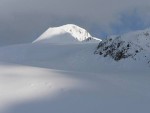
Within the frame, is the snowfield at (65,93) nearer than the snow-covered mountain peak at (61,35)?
Yes

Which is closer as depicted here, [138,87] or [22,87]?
[22,87]

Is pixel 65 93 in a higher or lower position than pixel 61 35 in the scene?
lower

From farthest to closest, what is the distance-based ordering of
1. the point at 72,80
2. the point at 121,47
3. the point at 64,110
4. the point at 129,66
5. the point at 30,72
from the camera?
the point at 121,47 → the point at 129,66 → the point at 30,72 → the point at 72,80 → the point at 64,110

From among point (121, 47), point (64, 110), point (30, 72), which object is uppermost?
point (121, 47)

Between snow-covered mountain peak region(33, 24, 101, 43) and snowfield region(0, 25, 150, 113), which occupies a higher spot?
snow-covered mountain peak region(33, 24, 101, 43)

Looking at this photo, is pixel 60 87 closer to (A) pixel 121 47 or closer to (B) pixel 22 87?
(B) pixel 22 87

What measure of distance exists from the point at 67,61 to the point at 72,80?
746 inches

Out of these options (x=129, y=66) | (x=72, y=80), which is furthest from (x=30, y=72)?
(x=129, y=66)

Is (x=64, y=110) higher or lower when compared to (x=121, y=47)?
lower

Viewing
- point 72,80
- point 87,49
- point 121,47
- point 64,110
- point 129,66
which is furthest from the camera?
point 87,49

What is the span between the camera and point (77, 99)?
7.33 m

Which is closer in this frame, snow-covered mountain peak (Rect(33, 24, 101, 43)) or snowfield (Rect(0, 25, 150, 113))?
snowfield (Rect(0, 25, 150, 113))

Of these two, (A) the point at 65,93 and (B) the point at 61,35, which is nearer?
(A) the point at 65,93

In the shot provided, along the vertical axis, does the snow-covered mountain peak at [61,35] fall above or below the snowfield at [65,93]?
above
